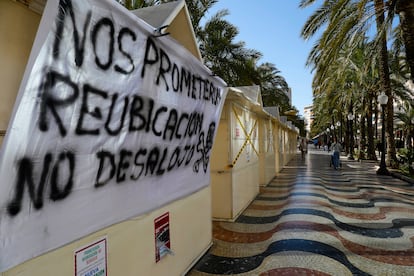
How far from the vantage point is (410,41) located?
7.92 meters

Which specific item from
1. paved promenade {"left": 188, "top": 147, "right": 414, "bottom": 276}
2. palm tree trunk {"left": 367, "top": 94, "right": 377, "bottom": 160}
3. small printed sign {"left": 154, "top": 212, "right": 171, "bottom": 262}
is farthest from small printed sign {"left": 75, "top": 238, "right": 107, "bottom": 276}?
palm tree trunk {"left": 367, "top": 94, "right": 377, "bottom": 160}

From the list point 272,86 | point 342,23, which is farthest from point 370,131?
point 342,23

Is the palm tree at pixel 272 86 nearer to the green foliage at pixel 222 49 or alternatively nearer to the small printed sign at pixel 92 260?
the green foliage at pixel 222 49

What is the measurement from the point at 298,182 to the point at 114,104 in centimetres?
1032

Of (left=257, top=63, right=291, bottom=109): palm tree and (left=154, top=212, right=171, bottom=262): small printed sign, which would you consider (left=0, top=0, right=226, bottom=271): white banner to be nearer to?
(left=154, top=212, right=171, bottom=262): small printed sign

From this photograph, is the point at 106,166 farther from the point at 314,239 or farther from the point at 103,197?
the point at 314,239

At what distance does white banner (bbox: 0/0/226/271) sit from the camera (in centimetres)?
154

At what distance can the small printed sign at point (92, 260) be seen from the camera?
2102 mm

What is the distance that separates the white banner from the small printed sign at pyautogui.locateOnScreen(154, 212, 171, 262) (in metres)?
0.21

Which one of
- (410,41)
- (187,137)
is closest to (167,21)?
(187,137)

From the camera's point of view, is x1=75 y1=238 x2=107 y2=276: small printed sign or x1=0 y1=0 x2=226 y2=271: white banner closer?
x1=0 y1=0 x2=226 y2=271: white banner

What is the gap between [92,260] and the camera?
2.23m

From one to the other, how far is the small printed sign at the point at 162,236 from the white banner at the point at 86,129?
21 cm

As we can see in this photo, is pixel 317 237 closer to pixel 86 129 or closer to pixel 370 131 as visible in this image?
pixel 86 129
